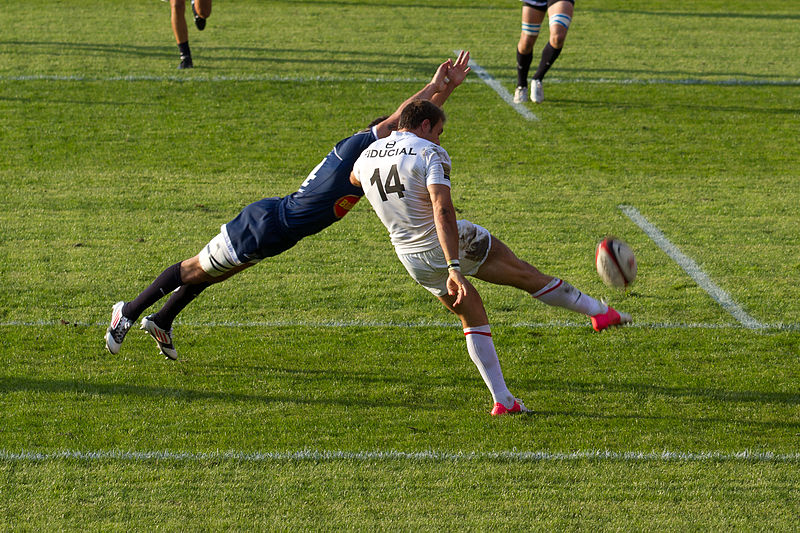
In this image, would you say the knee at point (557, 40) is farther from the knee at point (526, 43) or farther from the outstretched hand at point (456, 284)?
the outstretched hand at point (456, 284)

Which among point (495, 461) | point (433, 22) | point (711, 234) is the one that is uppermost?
point (495, 461)

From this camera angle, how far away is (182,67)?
41.2ft

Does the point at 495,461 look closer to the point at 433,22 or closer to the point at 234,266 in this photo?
the point at 234,266

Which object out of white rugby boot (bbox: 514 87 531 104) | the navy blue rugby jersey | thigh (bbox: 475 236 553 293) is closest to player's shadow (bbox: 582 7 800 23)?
white rugby boot (bbox: 514 87 531 104)

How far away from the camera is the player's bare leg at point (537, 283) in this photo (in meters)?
5.50

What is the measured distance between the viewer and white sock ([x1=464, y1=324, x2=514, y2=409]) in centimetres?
519

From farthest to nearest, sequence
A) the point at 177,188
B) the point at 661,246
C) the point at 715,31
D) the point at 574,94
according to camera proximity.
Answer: the point at 715,31 < the point at 574,94 < the point at 177,188 < the point at 661,246

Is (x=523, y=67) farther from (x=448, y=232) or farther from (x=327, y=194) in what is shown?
(x=448, y=232)

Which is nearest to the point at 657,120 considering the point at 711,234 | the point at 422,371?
the point at 711,234

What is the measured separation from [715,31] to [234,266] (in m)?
12.1

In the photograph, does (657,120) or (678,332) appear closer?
(678,332)

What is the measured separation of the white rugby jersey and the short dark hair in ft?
0.20

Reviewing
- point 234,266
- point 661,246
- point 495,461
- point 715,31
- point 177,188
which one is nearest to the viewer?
point 495,461

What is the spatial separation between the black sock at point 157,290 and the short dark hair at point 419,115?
5.13ft
